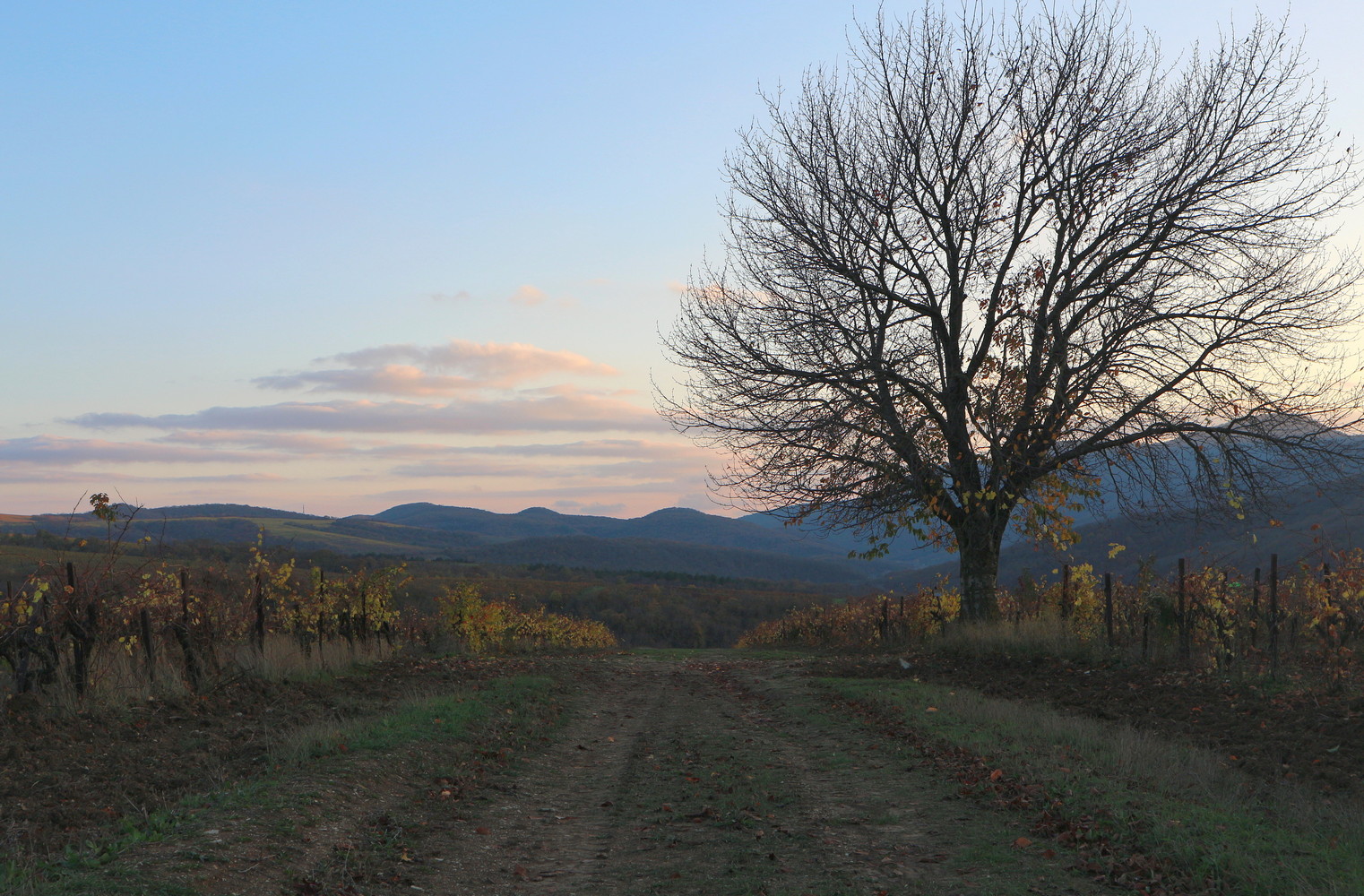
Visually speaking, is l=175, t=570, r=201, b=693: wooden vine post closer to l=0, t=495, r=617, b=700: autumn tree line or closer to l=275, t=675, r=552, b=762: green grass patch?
l=0, t=495, r=617, b=700: autumn tree line

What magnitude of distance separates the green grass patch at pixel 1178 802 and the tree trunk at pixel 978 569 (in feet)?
23.2

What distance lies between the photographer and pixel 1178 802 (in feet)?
23.2

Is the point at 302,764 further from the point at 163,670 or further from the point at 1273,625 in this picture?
the point at 1273,625

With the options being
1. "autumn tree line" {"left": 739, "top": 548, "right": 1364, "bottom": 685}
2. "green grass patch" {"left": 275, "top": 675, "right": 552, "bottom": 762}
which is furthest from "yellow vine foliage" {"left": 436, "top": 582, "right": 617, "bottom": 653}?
"autumn tree line" {"left": 739, "top": 548, "right": 1364, "bottom": 685}

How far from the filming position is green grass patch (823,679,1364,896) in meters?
5.55

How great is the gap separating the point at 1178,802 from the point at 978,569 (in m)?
11.7

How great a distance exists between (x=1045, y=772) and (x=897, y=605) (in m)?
23.2

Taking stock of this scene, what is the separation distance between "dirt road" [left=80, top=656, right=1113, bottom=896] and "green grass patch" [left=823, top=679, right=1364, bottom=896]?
69 centimetres

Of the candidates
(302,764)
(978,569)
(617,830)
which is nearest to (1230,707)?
(978,569)

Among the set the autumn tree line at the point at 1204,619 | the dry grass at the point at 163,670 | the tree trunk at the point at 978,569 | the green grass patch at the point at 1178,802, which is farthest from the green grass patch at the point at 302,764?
the autumn tree line at the point at 1204,619

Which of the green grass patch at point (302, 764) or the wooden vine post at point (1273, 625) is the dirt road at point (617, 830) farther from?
the wooden vine post at point (1273, 625)

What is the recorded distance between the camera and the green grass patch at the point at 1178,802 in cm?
555

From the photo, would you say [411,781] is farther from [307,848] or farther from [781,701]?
[781,701]

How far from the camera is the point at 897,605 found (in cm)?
3069
